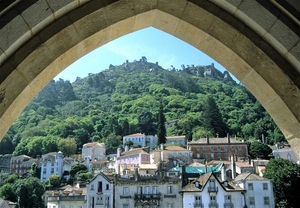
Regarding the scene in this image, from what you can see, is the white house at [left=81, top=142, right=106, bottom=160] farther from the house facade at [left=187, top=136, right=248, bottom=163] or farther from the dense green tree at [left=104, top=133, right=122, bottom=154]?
the house facade at [left=187, top=136, right=248, bottom=163]

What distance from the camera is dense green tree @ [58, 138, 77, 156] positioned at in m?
133

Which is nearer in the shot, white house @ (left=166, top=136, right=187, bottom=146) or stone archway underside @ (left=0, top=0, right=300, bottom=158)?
stone archway underside @ (left=0, top=0, right=300, bottom=158)

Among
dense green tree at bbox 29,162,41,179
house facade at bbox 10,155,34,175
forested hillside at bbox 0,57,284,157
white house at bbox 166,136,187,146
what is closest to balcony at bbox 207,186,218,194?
dense green tree at bbox 29,162,41,179

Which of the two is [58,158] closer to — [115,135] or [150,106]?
[115,135]

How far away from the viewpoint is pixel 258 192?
4866cm

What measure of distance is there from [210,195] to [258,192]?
796 centimetres

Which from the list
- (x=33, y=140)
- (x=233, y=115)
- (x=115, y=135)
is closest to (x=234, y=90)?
(x=233, y=115)

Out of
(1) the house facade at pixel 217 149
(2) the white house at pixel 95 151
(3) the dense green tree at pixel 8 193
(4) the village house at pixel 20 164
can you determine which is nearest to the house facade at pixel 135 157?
(1) the house facade at pixel 217 149

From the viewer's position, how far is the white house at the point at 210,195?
4522 cm

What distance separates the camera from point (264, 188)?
49.1 m

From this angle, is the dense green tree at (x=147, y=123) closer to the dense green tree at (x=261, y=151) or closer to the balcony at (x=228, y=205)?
the dense green tree at (x=261, y=151)

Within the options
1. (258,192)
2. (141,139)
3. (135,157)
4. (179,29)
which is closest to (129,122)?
(141,139)

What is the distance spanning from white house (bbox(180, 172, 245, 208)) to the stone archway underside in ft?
140

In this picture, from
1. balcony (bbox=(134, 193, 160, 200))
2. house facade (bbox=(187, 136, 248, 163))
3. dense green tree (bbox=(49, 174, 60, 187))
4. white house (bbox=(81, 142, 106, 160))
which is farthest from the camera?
white house (bbox=(81, 142, 106, 160))
